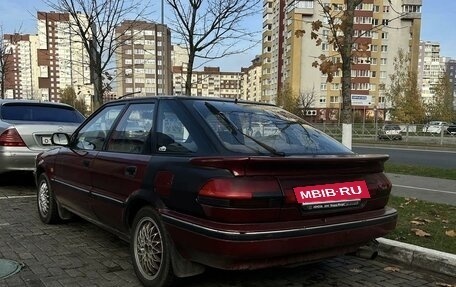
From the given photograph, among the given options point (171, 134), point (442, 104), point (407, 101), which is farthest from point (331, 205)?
point (442, 104)

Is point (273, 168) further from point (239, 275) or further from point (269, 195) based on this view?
point (239, 275)

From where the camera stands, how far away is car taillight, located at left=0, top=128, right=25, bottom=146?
7820mm

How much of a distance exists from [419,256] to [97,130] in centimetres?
365

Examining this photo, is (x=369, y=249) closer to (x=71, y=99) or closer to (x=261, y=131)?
(x=261, y=131)

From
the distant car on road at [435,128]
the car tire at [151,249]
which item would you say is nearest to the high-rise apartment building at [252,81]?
the distant car on road at [435,128]

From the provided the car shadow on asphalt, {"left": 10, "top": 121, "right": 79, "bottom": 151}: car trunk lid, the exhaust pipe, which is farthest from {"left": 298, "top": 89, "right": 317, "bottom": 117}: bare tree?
the exhaust pipe

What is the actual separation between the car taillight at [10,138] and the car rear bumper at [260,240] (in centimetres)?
537

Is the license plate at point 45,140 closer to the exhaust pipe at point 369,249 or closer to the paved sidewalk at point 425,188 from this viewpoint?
the exhaust pipe at point 369,249

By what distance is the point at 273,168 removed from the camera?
3221 millimetres

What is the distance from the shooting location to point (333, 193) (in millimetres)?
3469

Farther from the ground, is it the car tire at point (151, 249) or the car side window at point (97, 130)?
the car side window at point (97, 130)

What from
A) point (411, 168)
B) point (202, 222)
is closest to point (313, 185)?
point (202, 222)

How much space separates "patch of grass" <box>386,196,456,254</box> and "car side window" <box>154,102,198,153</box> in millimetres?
2974

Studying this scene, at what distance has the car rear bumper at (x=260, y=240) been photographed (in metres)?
3.10
